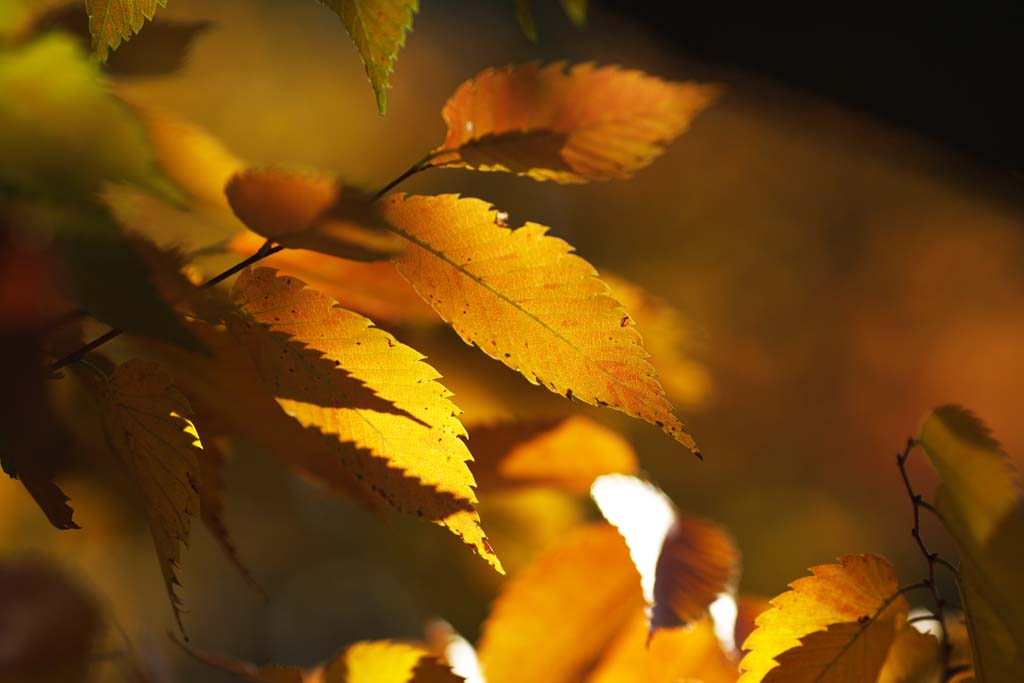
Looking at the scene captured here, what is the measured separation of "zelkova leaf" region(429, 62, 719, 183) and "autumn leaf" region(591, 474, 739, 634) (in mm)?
200

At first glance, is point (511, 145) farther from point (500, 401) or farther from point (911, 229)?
point (911, 229)

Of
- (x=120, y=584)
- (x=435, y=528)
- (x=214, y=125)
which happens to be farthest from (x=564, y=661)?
(x=214, y=125)

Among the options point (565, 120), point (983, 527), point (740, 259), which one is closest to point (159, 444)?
point (565, 120)

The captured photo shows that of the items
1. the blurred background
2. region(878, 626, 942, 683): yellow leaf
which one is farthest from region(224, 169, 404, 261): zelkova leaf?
the blurred background

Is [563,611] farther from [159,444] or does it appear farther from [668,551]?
[159,444]

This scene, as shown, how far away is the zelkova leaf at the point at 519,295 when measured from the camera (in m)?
0.28

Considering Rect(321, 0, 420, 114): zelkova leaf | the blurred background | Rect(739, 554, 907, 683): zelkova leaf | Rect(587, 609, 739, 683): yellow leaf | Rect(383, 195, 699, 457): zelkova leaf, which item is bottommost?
the blurred background

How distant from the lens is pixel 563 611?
43 cm

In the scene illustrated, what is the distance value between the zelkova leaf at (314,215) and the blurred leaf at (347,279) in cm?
11

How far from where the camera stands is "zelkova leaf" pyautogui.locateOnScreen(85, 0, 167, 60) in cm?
27

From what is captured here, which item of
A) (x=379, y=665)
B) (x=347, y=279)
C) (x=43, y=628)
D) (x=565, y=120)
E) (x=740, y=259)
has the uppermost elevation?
(x=565, y=120)

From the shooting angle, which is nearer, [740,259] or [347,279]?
[347,279]

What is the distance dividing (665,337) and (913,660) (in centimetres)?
21

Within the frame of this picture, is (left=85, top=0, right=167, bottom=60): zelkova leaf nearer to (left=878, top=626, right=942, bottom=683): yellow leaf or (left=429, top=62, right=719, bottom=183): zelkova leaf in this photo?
(left=429, top=62, right=719, bottom=183): zelkova leaf
